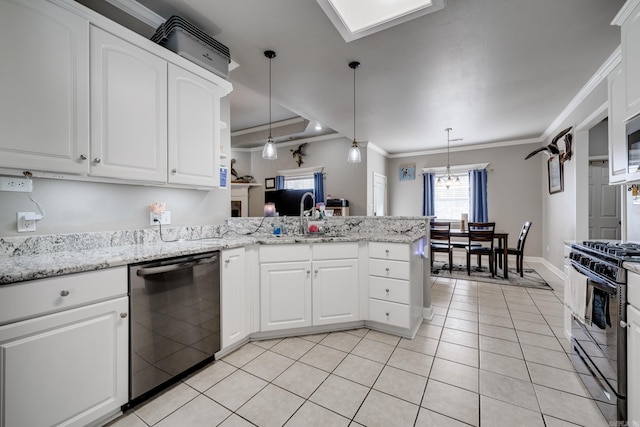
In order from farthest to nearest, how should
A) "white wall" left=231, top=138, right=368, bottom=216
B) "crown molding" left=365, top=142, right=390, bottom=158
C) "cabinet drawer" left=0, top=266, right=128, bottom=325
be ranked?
"crown molding" left=365, top=142, right=390, bottom=158 < "white wall" left=231, top=138, right=368, bottom=216 < "cabinet drawer" left=0, top=266, right=128, bottom=325

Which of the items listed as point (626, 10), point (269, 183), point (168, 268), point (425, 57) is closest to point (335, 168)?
point (269, 183)

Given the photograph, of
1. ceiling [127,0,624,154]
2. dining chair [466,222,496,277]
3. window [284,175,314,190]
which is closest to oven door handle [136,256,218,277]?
ceiling [127,0,624,154]

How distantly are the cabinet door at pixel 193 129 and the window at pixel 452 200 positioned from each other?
565 cm

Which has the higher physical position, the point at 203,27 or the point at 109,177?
the point at 203,27

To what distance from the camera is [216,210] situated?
2.61 meters

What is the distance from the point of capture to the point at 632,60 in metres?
1.73

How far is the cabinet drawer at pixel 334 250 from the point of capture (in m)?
2.34

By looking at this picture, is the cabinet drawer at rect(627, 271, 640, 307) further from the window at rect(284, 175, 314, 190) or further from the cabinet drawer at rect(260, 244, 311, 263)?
the window at rect(284, 175, 314, 190)

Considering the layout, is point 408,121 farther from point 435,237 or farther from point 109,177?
point 109,177

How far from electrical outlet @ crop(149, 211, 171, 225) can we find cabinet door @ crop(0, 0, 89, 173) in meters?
0.63

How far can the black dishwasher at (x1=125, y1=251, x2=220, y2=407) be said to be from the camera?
4.82 ft

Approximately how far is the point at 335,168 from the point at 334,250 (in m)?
3.99

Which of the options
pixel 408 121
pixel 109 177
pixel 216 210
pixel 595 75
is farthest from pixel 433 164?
pixel 109 177

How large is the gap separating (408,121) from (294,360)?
4206mm
